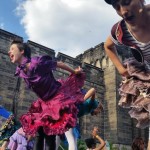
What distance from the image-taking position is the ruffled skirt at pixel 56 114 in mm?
3146

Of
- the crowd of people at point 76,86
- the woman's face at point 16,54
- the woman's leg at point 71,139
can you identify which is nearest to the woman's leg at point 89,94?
the crowd of people at point 76,86

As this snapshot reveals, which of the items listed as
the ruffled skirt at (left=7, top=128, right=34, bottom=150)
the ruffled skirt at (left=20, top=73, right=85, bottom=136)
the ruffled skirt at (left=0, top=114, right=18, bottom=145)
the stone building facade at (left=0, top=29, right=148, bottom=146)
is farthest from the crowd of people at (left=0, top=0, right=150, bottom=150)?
the stone building facade at (left=0, top=29, right=148, bottom=146)

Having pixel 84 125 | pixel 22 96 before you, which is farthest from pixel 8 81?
pixel 84 125

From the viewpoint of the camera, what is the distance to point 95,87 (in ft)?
48.1

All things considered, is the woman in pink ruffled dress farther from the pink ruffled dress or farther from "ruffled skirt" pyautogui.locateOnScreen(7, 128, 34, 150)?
"ruffled skirt" pyautogui.locateOnScreen(7, 128, 34, 150)

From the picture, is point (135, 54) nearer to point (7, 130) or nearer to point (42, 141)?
point (42, 141)

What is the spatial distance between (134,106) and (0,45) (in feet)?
30.8

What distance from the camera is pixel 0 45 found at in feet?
36.5

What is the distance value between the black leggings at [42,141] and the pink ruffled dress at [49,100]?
7 centimetres

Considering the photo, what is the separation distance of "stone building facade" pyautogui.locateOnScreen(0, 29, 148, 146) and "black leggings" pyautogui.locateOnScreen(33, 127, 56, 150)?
782 cm

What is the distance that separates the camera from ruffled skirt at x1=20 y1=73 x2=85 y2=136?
3146mm

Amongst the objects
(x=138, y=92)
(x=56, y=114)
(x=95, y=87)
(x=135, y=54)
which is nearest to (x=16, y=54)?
(x=56, y=114)

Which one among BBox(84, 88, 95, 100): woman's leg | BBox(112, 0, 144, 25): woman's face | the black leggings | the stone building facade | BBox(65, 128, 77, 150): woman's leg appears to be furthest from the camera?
the stone building facade

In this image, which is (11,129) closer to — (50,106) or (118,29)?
(50,106)
